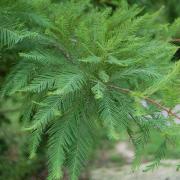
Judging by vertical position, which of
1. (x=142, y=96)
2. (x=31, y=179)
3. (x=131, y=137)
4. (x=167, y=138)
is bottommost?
(x=31, y=179)

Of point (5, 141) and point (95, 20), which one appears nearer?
point (95, 20)

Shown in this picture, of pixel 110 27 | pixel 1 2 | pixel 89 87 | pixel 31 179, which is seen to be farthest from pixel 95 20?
pixel 31 179

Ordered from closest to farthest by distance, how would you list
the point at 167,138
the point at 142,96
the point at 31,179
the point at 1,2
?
the point at 142,96 → the point at 167,138 → the point at 1,2 → the point at 31,179

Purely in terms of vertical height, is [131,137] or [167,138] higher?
[167,138]

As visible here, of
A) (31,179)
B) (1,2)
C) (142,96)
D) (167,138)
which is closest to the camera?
(142,96)

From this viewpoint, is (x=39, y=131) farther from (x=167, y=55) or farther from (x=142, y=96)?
(x=167, y=55)

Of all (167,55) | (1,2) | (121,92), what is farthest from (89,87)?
(1,2)
